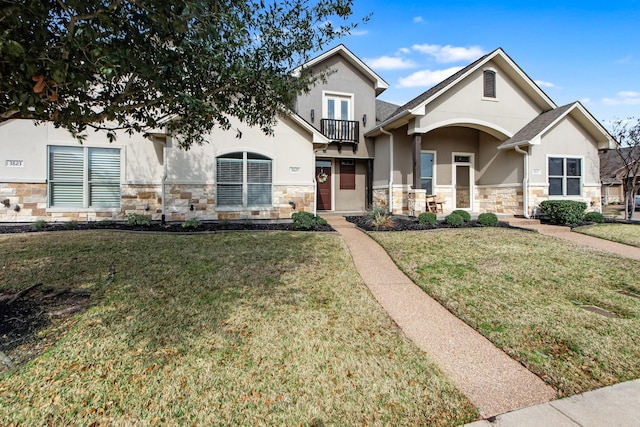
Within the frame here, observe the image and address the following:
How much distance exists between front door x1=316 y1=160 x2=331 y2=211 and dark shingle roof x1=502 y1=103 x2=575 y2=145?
790cm

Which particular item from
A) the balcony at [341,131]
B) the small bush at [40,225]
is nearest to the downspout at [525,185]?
the balcony at [341,131]

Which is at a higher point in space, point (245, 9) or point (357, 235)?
point (245, 9)

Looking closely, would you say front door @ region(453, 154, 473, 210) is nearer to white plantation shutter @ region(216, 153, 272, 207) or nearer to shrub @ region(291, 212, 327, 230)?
shrub @ region(291, 212, 327, 230)

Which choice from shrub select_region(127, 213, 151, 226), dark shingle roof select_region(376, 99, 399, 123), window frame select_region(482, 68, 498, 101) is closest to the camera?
shrub select_region(127, 213, 151, 226)

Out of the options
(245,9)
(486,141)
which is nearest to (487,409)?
(245,9)

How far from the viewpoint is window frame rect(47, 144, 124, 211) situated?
9.74m

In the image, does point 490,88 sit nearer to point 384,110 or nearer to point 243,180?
point 384,110

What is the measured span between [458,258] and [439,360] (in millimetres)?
4157

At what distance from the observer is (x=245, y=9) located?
146 inches

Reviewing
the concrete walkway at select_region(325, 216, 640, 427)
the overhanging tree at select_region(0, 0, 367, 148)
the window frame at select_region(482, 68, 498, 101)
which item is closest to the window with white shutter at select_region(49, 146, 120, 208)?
the overhanging tree at select_region(0, 0, 367, 148)

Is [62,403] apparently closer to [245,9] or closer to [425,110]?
[245,9]

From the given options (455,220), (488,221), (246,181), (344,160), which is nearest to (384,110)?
(344,160)

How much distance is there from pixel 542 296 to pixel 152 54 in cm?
617

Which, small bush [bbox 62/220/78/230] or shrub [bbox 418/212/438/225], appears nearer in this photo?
small bush [bbox 62/220/78/230]
